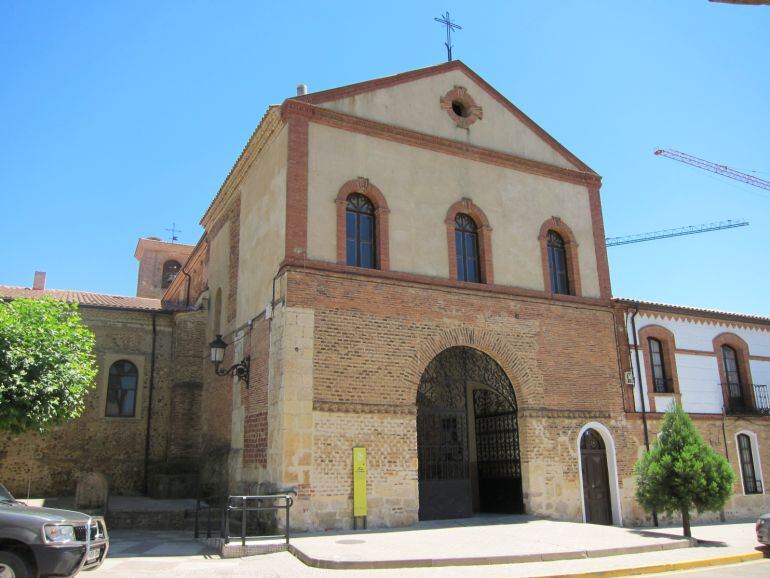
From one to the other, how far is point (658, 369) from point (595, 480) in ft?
13.8

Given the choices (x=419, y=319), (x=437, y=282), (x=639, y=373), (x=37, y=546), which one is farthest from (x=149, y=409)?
(x=639, y=373)

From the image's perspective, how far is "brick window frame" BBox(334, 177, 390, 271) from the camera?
14180 millimetres

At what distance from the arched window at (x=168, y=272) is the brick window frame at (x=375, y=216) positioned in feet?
75.7

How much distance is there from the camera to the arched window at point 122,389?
1867 cm

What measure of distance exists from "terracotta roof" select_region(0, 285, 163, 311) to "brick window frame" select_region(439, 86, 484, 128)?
34.4ft

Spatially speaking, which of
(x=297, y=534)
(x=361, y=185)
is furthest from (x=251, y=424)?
(x=361, y=185)

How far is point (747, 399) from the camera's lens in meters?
19.7

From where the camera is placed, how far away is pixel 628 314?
18.0m

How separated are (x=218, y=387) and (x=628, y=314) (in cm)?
1159

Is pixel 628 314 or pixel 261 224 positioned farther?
pixel 628 314

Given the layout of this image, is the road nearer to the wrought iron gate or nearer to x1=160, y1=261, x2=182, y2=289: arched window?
the wrought iron gate

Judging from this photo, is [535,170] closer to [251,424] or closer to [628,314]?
[628,314]

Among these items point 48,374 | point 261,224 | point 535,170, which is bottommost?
point 48,374

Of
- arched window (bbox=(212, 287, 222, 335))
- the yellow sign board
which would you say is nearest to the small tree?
the yellow sign board
